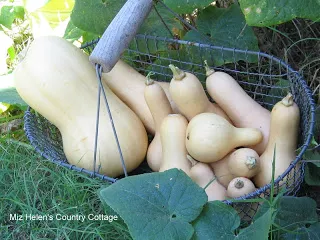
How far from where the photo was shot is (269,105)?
1698 millimetres

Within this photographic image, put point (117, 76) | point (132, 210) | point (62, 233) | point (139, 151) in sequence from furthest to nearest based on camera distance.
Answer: point (117, 76) < point (139, 151) < point (62, 233) < point (132, 210)

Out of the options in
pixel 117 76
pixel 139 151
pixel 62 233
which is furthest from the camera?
pixel 117 76

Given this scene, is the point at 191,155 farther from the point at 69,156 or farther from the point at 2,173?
the point at 2,173

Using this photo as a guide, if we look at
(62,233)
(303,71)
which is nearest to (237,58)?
(303,71)

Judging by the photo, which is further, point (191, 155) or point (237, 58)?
point (237, 58)

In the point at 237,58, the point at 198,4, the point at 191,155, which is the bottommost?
the point at 191,155

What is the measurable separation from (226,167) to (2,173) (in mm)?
683

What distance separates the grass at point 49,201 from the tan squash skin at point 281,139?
396 millimetres

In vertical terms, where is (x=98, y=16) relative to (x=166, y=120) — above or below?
above

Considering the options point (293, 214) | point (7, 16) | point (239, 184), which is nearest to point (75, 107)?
point (239, 184)

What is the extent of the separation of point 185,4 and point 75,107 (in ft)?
1.49

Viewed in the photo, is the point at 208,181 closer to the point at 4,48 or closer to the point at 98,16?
the point at 98,16

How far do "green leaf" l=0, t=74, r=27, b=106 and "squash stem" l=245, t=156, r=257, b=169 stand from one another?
0.82 m

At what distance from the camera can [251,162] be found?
138cm
